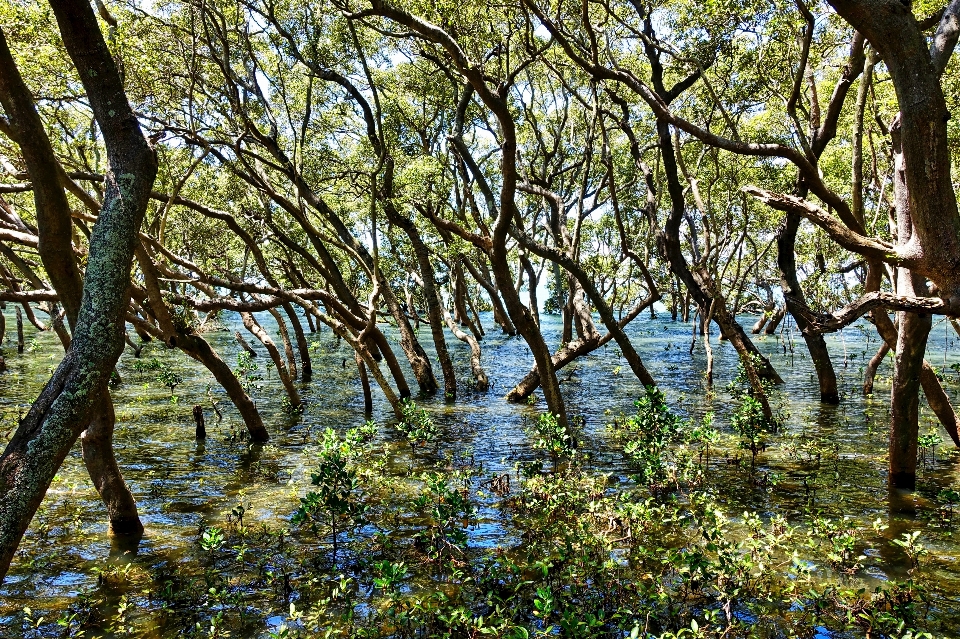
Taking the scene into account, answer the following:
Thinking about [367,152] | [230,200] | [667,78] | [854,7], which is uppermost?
[667,78]

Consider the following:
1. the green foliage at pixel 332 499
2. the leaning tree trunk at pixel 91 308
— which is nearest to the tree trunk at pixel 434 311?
the green foliage at pixel 332 499

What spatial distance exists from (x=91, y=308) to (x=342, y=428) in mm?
10196

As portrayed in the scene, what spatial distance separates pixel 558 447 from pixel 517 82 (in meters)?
16.6

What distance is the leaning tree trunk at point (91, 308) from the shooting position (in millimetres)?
3129

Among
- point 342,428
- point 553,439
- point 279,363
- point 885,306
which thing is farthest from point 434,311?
point 885,306

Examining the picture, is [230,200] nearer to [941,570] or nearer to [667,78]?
[667,78]

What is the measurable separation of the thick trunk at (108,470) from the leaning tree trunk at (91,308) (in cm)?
254

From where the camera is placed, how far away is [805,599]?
18.4 ft

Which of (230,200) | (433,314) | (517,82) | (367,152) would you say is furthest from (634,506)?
(517,82)

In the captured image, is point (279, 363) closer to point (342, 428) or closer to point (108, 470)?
point (342, 428)

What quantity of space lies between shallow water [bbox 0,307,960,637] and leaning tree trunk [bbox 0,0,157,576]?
2899 mm

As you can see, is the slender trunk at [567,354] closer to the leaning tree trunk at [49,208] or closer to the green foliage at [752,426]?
the green foliage at [752,426]

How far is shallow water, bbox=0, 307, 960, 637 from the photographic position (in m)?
6.70

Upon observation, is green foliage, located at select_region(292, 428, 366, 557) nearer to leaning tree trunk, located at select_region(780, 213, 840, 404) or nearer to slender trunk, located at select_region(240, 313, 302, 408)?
slender trunk, located at select_region(240, 313, 302, 408)
